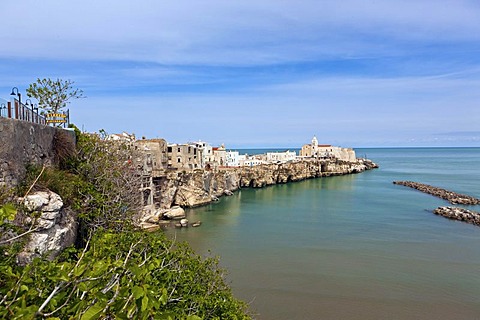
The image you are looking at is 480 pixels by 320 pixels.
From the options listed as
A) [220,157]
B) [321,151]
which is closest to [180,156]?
[220,157]

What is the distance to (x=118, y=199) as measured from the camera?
34.7 feet

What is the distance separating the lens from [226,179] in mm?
50094

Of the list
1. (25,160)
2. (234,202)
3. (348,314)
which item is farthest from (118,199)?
(234,202)

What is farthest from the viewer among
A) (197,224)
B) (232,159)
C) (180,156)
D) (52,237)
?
(232,159)

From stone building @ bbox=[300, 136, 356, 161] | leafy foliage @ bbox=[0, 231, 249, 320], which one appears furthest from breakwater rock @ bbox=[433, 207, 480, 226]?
stone building @ bbox=[300, 136, 356, 161]

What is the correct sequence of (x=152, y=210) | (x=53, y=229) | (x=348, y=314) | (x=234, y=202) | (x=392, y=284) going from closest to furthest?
(x=53, y=229) < (x=348, y=314) < (x=392, y=284) < (x=152, y=210) < (x=234, y=202)

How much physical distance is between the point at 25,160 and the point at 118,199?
3504 mm

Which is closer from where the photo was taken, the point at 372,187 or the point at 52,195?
the point at 52,195

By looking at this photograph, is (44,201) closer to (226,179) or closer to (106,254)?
(106,254)

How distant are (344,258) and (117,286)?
19.9 meters

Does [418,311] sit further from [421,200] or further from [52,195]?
[421,200]

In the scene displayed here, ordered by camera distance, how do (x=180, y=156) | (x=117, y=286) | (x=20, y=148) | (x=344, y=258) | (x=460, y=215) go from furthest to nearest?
(x=180, y=156) < (x=460, y=215) < (x=344, y=258) < (x=20, y=148) < (x=117, y=286)

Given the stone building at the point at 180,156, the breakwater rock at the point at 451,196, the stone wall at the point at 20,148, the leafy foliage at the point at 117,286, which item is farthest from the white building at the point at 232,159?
the stone wall at the point at 20,148

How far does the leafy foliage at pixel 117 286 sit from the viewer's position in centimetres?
251
